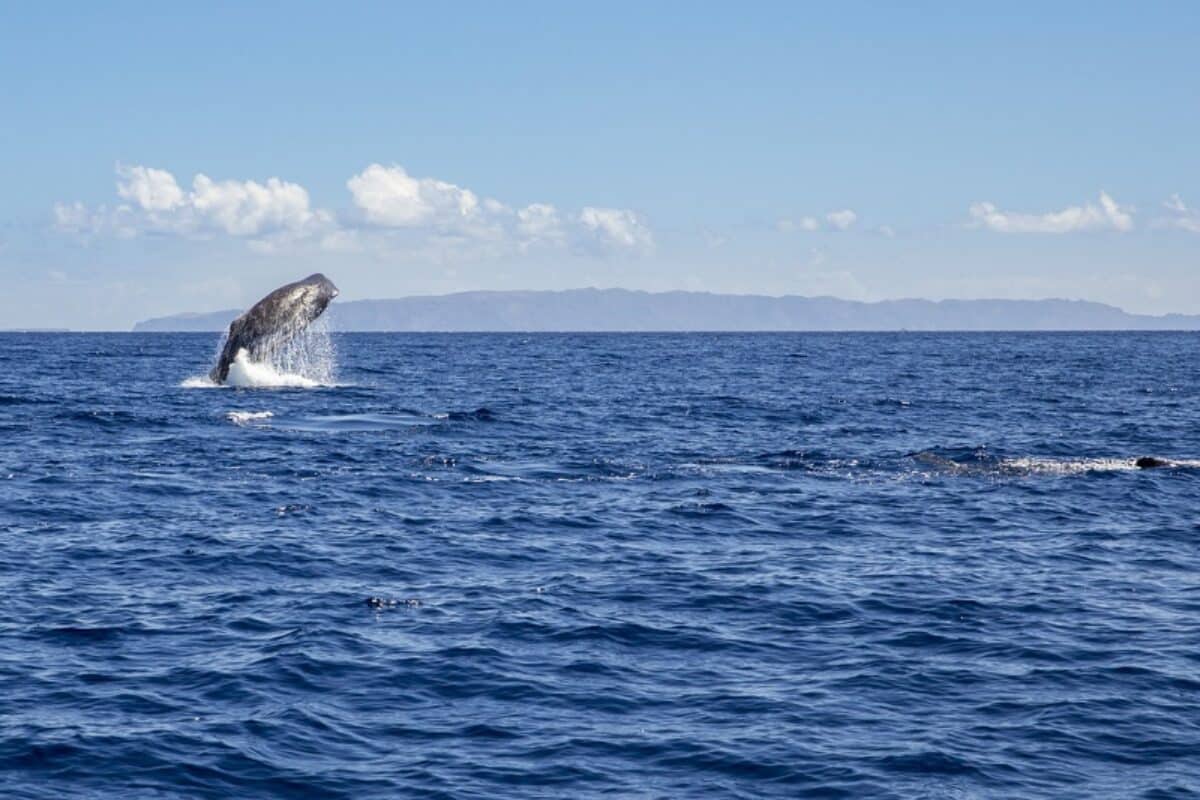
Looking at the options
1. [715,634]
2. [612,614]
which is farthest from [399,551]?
[715,634]

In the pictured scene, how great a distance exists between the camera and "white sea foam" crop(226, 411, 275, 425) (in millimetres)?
47312

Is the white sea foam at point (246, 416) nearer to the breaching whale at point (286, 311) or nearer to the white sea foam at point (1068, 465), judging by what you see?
the breaching whale at point (286, 311)

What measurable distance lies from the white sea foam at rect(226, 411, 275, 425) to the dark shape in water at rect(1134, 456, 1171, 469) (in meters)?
28.4

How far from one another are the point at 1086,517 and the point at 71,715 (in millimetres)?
21784

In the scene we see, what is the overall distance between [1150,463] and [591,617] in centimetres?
2282

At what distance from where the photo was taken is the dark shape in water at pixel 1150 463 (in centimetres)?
3766

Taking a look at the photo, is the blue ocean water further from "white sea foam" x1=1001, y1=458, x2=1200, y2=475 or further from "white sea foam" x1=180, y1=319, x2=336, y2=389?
"white sea foam" x1=180, y1=319, x2=336, y2=389

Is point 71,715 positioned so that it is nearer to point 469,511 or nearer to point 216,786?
point 216,786

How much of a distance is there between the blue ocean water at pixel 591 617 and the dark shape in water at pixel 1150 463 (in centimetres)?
65

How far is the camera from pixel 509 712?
16.5 m

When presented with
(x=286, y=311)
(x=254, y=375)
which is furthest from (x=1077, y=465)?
(x=254, y=375)

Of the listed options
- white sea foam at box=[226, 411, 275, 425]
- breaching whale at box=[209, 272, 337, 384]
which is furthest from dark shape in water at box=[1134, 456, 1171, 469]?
breaching whale at box=[209, 272, 337, 384]

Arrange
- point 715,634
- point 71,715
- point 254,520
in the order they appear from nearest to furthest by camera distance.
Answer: point 71,715, point 715,634, point 254,520

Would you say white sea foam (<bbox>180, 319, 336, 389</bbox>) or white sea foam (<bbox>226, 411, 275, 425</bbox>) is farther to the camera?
white sea foam (<bbox>180, 319, 336, 389</bbox>)
